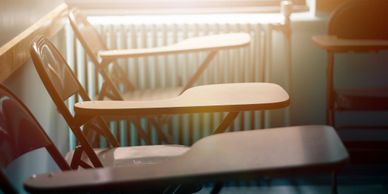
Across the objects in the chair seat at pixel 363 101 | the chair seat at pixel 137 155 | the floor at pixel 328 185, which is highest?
the chair seat at pixel 137 155

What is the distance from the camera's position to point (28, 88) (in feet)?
9.45

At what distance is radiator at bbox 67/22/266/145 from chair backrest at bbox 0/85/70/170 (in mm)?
1899

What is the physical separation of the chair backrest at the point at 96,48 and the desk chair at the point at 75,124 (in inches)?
22.8

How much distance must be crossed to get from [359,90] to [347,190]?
51cm

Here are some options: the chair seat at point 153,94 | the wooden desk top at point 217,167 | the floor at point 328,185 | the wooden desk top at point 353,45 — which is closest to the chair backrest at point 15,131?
the wooden desk top at point 217,167

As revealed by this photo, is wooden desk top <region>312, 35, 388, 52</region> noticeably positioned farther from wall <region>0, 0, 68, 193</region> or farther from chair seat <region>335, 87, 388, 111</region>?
wall <region>0, 0, 68, 193</region>

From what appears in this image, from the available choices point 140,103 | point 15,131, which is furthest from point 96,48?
point 15,131

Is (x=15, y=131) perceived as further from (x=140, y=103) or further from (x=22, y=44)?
(x=22, y=44)

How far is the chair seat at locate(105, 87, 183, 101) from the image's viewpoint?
3.38m

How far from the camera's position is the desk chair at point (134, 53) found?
3143mm

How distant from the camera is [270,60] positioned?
383cm

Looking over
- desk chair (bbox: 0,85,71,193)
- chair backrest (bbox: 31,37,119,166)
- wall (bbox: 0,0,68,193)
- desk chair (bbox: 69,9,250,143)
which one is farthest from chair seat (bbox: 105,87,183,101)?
desk chair (bbox: 0,85,71,193)

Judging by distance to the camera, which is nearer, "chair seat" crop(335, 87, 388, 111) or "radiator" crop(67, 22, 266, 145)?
"chair seat" crop(335, 87, 388, 111)

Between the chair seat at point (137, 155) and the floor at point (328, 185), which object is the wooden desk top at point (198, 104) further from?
the floor at point (328, 185)
